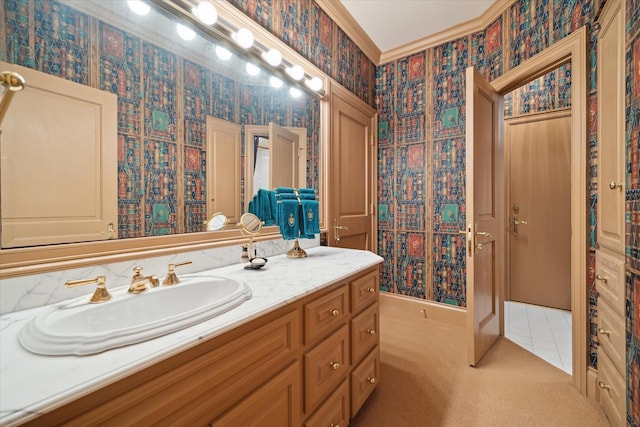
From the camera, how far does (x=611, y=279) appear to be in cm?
139

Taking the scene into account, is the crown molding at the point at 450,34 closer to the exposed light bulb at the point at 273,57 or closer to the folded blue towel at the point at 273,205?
the exposed light bulb at the point at 273,57

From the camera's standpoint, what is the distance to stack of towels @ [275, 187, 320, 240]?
161 cm

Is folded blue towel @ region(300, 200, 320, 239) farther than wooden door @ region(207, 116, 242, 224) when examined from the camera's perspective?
Yes

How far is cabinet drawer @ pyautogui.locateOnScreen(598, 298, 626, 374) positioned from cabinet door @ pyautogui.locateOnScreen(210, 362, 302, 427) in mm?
1507

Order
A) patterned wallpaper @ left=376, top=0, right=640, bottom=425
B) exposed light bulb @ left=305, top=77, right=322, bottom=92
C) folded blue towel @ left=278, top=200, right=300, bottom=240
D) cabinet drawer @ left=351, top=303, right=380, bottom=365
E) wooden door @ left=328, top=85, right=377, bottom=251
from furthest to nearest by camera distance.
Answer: wooden door @ left=328, top=85, right=377, bottom=251 → exposed light bulb @ left=305, top=77, right=322, bottom=92 → patterned wallpaper @ left=376, top=0, right=640, bottom=425 → folded blue towel @ left=278, top=200, right=300, bottom=240 → cabinet drawer @ left=351, top=303, right=380, bottom=365

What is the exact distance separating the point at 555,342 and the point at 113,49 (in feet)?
11.6

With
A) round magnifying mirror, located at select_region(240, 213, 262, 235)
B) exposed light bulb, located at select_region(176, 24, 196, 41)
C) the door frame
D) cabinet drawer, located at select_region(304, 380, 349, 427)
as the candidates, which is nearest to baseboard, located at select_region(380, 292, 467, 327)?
the door frame

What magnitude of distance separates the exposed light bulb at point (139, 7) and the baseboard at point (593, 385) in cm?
304

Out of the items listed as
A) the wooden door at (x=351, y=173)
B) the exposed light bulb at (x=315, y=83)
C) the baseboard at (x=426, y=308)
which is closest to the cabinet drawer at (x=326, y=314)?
the wooden door at (x=351, y=173)

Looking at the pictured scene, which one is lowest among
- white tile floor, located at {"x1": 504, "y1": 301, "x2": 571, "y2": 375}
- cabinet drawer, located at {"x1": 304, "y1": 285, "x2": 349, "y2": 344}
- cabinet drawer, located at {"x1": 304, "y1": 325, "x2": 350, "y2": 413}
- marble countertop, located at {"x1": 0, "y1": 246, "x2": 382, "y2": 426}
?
white tile floor, located at {"x1": 504, "y1": 301, "x2": 571, "y2": 375}

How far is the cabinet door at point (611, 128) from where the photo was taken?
1.30 meters

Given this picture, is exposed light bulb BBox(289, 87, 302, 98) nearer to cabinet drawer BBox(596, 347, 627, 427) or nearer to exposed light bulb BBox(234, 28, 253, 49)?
exposed light bulb BBox(234, 28, 253, 49)

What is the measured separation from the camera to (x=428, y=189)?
9.17 ft

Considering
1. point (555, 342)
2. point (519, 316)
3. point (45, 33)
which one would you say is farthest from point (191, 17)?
point (519, 316)
